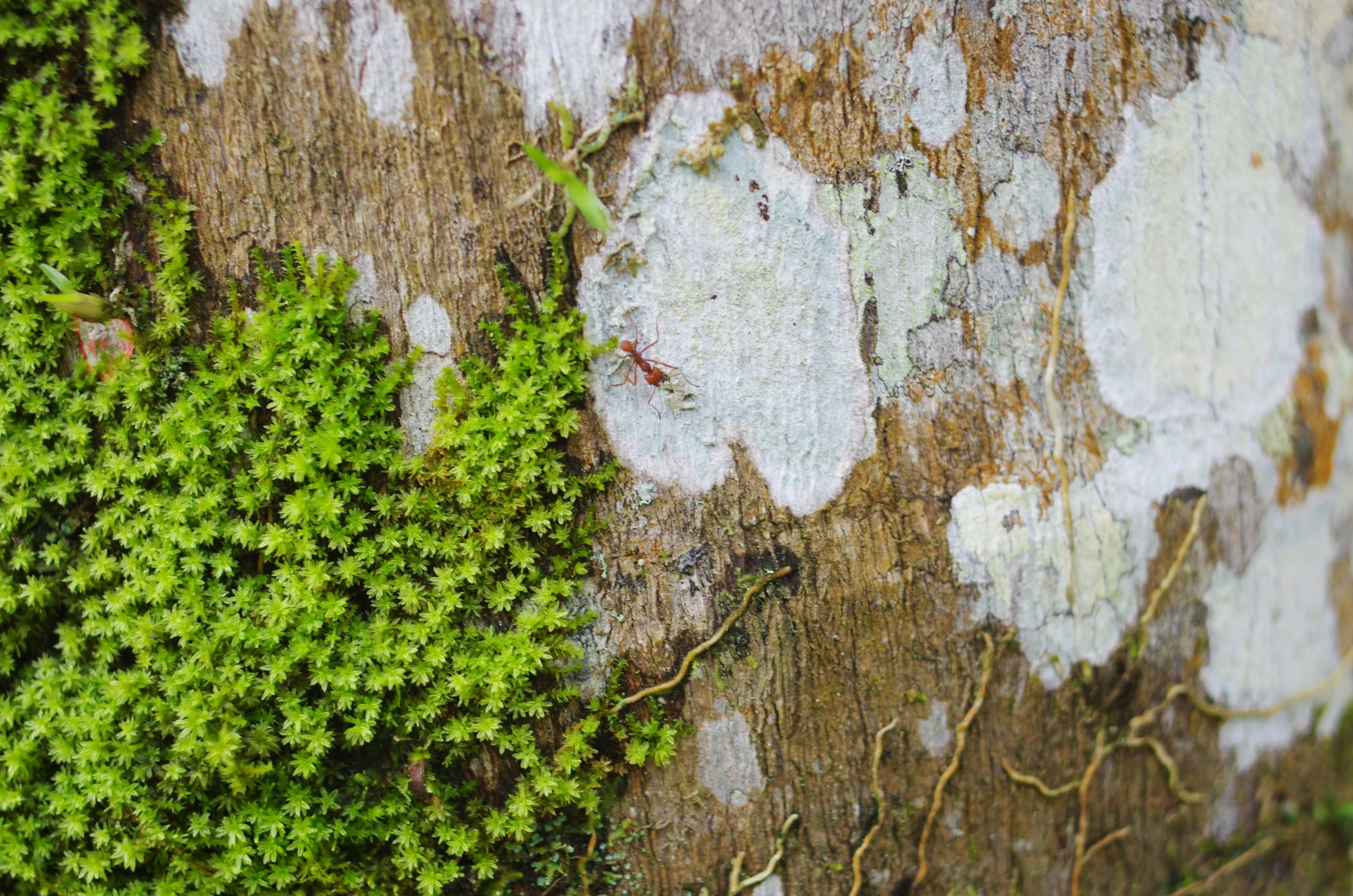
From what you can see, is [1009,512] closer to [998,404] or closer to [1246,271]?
[998,404]

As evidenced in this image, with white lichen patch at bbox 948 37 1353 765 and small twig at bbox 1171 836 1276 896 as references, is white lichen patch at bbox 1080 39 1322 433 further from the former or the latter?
small twig at bbox 1171 836 1276 896

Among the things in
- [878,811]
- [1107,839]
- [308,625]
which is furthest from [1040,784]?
[308,625]

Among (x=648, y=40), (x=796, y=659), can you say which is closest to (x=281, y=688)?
(x=796, y=659)

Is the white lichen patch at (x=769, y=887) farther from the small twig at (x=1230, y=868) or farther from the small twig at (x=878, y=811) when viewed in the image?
the small twig at (x=1230, y=868)

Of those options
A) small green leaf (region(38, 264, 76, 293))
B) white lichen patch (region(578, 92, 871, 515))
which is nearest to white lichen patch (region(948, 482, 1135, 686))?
white lichen patch (region(578, 92, 871, 515))

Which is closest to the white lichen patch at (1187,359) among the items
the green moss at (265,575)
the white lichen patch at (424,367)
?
the green moss at (265,575)

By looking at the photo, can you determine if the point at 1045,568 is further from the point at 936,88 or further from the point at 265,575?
the point at 265,575
